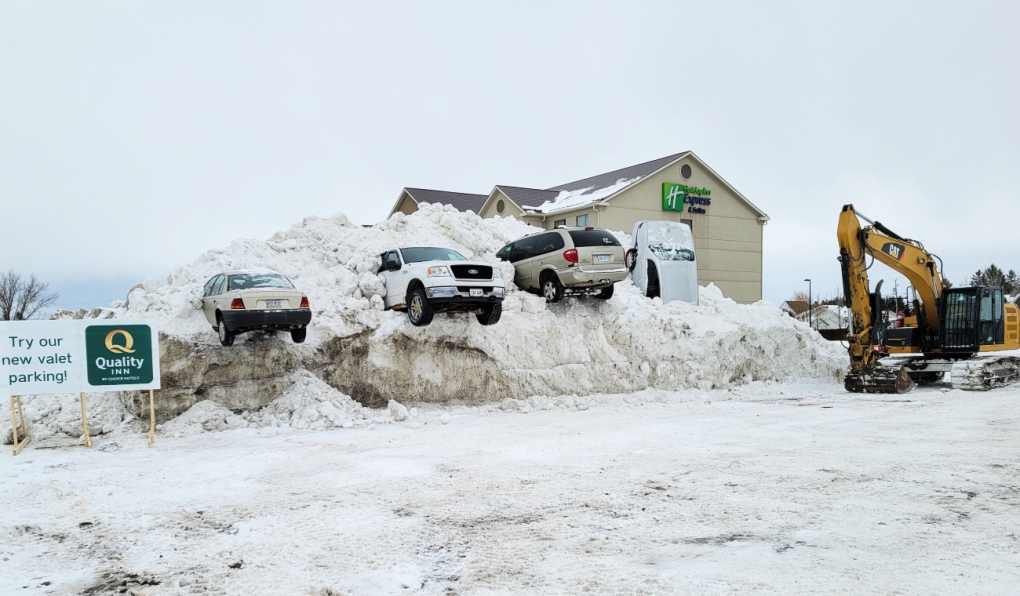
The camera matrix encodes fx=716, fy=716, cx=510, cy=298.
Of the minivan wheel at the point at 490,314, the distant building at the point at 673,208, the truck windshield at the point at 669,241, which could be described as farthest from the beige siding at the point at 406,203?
the minivan wheel at the point at 490,314

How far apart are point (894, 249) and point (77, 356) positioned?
19.8 meters

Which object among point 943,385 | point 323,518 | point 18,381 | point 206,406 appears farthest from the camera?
point 943,385

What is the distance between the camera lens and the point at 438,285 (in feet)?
50.6

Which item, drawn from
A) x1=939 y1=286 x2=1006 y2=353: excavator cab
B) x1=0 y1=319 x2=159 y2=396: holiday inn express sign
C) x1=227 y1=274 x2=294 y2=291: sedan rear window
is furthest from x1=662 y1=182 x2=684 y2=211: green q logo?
x1=0 y1=319 x2=159 y2=396: holiday inn express sign

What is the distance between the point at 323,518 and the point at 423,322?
8.38 m

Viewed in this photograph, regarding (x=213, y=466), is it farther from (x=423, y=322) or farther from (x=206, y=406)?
(x=423, y=322)

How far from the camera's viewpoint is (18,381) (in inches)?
499

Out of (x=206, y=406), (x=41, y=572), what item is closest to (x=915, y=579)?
(x=41, y=572)

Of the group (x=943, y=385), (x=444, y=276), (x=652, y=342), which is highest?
(x=444, y=276)

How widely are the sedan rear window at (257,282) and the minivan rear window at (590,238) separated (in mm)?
7204

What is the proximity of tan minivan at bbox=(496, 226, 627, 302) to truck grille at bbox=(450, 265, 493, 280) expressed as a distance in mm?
2675

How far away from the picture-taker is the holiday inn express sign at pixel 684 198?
3544 cm

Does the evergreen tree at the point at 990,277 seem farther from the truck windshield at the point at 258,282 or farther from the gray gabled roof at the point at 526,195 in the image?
the truck windshield at the point at 258,282

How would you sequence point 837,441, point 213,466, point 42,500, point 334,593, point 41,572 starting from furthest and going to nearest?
point 837,441
point 213,466
point 42,500
point 41,572
point 334,593
